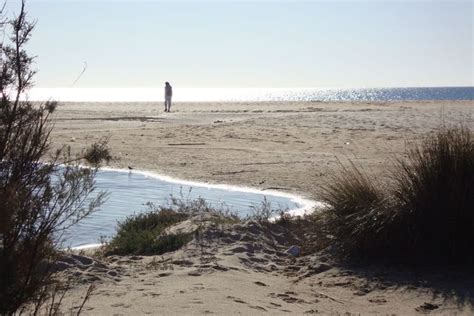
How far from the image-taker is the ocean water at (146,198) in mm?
8672

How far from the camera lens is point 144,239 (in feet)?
23.5

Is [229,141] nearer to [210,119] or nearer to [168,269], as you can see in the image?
[210,119]

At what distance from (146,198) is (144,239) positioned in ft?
12.5

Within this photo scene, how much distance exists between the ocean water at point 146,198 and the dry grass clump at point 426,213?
3.02 meters

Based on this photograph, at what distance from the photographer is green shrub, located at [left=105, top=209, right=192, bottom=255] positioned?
22.8ft

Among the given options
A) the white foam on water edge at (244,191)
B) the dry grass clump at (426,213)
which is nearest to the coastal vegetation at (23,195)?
the dry grass clump at (426,213)

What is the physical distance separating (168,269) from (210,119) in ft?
66.7

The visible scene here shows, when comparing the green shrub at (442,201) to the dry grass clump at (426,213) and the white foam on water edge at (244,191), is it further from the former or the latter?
the white foam on water edge at (244,191)

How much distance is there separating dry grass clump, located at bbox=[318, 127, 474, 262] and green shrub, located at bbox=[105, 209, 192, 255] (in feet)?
6.10

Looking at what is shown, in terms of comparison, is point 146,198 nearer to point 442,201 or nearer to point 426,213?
point 426,213

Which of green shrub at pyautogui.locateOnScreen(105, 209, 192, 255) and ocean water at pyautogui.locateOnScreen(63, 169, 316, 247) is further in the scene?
ocean water at pyautogui.locateOnScreen(63, 169, 316, 247)

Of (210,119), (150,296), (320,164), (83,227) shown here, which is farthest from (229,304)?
(210,119)

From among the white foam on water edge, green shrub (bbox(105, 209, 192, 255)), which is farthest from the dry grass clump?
the white foam on water edge

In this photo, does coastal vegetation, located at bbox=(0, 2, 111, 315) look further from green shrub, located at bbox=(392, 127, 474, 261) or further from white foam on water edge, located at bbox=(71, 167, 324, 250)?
white foam on water edge, located at bbox=(71, 167, 324, 250)
